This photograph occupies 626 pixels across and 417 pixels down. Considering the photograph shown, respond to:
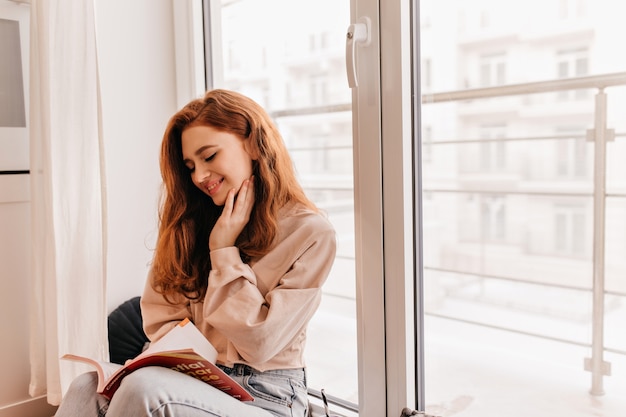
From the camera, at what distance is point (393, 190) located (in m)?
Result: 1.41

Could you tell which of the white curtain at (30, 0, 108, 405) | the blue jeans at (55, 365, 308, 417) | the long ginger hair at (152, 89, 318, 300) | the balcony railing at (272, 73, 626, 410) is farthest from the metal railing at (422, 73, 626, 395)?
the white curtain at (30, 0, 108, 405)

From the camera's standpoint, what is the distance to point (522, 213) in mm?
1704

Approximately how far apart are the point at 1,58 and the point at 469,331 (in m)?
1.55

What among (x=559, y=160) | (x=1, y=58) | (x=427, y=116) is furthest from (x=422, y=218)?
(x=1, y=58)

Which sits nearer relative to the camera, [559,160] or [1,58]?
[559,160]

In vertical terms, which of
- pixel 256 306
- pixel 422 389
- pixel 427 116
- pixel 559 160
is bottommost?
pixel 422 389

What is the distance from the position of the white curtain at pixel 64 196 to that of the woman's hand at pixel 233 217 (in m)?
0.54

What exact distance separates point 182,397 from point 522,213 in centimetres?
109

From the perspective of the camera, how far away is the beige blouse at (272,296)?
1249 mm

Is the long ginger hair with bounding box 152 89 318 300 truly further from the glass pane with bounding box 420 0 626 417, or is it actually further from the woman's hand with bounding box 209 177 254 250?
the glass pane with bounding box 420 0 626 417

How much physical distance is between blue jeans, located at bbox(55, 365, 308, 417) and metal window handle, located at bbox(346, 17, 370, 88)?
2.31ft

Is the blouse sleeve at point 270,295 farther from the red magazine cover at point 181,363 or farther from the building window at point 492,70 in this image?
the building window at point 492,70

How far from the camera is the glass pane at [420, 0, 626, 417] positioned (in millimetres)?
1388

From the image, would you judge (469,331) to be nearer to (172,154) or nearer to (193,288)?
(193,288)
